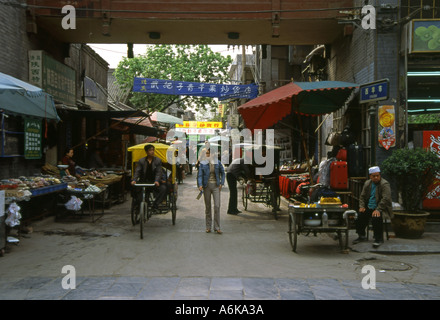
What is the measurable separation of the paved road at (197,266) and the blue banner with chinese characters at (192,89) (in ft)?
33.9

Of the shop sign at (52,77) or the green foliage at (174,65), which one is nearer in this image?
the shop sign at (52,77)

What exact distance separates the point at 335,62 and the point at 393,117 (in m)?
4.29

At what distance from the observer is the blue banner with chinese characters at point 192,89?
64.0ft

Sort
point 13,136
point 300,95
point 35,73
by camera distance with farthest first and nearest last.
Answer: point 35,73, point 13,136, point 300,95

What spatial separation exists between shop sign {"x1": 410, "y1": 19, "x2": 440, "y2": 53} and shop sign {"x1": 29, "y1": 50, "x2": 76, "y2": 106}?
10.0 m

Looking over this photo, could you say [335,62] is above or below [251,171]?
above

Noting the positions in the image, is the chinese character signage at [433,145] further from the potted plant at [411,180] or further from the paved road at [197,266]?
the paved road at [197,266]

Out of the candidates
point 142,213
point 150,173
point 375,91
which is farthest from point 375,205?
point 150,173

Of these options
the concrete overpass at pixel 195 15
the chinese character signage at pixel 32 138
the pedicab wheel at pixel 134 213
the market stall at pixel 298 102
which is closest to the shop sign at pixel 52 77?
the concrete overpass at pixel 195 15

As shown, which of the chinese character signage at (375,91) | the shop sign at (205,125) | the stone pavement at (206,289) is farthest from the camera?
the shop sign at (205,125)

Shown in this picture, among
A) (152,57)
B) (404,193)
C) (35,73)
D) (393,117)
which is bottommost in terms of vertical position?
(404,193)
